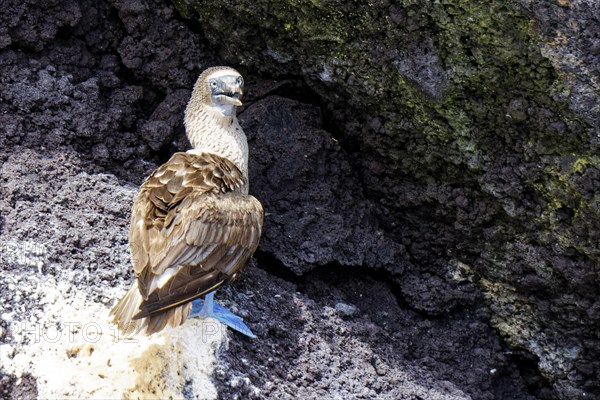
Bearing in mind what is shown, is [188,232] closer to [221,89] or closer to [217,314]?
[217,314]

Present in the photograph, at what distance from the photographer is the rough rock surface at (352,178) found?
486cm

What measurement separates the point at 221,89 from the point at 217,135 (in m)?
0.27

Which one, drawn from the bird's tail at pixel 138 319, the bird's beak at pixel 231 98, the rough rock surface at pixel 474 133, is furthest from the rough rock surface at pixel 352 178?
the bird's beak at pixel 231 98

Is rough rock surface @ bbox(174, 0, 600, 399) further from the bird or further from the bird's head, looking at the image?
the bird

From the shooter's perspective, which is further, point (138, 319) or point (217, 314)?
point (217, 314)

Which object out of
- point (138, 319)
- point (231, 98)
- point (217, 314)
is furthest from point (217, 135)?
point (138, 319)

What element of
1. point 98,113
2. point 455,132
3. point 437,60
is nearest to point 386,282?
point 455,132

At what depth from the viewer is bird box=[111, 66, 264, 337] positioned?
15.2 ft

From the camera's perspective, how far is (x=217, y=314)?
16.2 feet

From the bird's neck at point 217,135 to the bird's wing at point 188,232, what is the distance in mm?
299

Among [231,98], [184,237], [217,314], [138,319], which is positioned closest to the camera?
[138,319]

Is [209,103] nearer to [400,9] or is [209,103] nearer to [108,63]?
[108,63]

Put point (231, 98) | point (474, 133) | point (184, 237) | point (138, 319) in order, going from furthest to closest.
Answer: point (231, 98)
point (474, 133)
point (184, 237)
point (138, 319)

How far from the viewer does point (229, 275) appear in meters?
4.91
